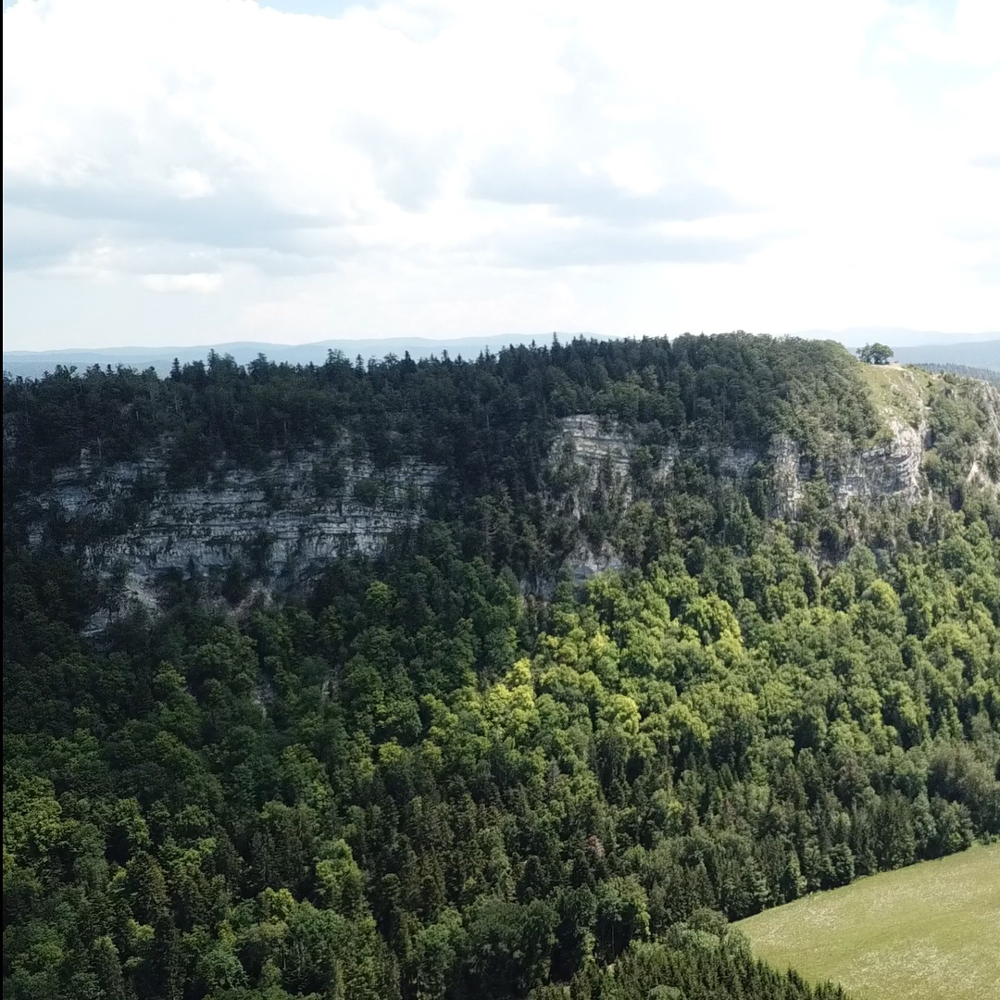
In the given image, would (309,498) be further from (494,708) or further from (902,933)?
(902,933)

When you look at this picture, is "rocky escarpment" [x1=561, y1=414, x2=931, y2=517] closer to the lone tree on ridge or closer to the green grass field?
the lone tree on ridge

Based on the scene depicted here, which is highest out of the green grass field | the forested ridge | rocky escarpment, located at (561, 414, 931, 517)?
rocky escarpment, located at (561, 414, 931, 517)

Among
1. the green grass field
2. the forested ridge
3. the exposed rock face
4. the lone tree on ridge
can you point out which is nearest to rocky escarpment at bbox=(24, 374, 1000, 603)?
the exposed rock face

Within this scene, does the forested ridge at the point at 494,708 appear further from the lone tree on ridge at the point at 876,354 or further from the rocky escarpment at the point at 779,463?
the lone tree on ridge at the point at 876,354

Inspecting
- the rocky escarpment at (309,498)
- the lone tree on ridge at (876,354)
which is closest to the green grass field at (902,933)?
the rocky escarpment at (309,498)

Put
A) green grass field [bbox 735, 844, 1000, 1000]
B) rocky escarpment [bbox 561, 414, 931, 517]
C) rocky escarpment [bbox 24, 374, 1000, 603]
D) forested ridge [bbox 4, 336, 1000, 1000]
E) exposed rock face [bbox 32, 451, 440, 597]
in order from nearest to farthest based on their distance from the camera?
green grass field [bbox 735, 844, 1000, 1000], forested ridge [bbox 4, 336, 1000, 1000], rocky escarpment [bbox 24, 374, 1000, 603], exposed rock face [bbox 32, 451, 440, 597], rocky escarpment [bbox 561, 414, 931, 517]

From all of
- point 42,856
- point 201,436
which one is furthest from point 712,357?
point 42,856
